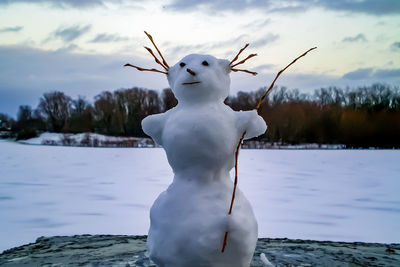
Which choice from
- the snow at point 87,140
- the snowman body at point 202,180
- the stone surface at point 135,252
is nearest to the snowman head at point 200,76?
the snowman body at point 202,180

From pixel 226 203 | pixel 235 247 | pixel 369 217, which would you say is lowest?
pixel 369 217

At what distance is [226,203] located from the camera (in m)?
2.47

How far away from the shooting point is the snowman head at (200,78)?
101 inches

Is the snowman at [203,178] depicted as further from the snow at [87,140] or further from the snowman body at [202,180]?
the snow at [87,140]

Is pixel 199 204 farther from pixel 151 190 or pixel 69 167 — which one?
pixel 69 167

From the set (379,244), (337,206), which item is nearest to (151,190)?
(337,206)

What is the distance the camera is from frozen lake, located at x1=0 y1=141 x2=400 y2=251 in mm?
5367

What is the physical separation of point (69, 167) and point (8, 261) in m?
9.03

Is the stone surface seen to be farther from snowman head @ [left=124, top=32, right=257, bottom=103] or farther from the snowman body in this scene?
snowman head @ [left=124, top=32, right=257, bottom=103]

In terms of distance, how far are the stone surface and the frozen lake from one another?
534mm

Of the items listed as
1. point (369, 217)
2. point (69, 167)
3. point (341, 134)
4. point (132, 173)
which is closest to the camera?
point (369, 217)

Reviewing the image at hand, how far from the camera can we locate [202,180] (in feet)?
8.29

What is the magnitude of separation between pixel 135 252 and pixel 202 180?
1.88m

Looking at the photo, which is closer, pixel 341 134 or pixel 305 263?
pixel 305 263
